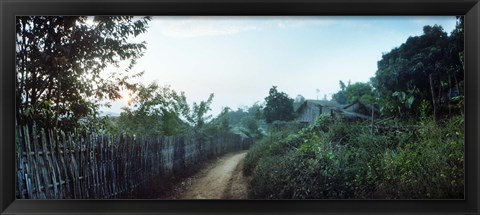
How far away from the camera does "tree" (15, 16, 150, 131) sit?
2.57m

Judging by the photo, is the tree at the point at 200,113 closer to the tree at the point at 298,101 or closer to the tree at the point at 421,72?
the tree at the point at 298,101

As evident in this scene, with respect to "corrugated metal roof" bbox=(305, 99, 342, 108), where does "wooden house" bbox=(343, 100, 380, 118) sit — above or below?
below

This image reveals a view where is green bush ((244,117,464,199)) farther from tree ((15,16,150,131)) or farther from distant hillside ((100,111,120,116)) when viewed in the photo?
tree ((15,16,150,131))

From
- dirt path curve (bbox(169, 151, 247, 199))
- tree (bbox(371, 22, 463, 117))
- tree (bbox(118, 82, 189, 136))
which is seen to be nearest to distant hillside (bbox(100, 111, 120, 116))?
tree (bbox(118, 82, 189, 136))

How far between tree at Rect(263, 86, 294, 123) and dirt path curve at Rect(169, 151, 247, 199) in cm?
28

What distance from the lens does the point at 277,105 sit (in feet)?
8.68

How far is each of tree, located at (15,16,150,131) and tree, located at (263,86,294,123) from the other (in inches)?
31.0

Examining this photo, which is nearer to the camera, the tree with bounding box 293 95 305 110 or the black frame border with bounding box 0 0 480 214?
the black frame border with bounding box 0 0 480 214

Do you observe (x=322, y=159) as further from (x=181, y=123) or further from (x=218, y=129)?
(x=181, y=123)

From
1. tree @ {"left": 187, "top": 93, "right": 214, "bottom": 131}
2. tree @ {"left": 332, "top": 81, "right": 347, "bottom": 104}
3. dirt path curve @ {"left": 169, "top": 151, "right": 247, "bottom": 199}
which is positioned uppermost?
tree @ {"left": 332, "top": 81, "right": 347, "bottom": 104}

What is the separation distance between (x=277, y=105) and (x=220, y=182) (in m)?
0.56

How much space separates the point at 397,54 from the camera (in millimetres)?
2611

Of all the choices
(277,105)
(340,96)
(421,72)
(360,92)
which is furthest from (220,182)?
(421,72)
